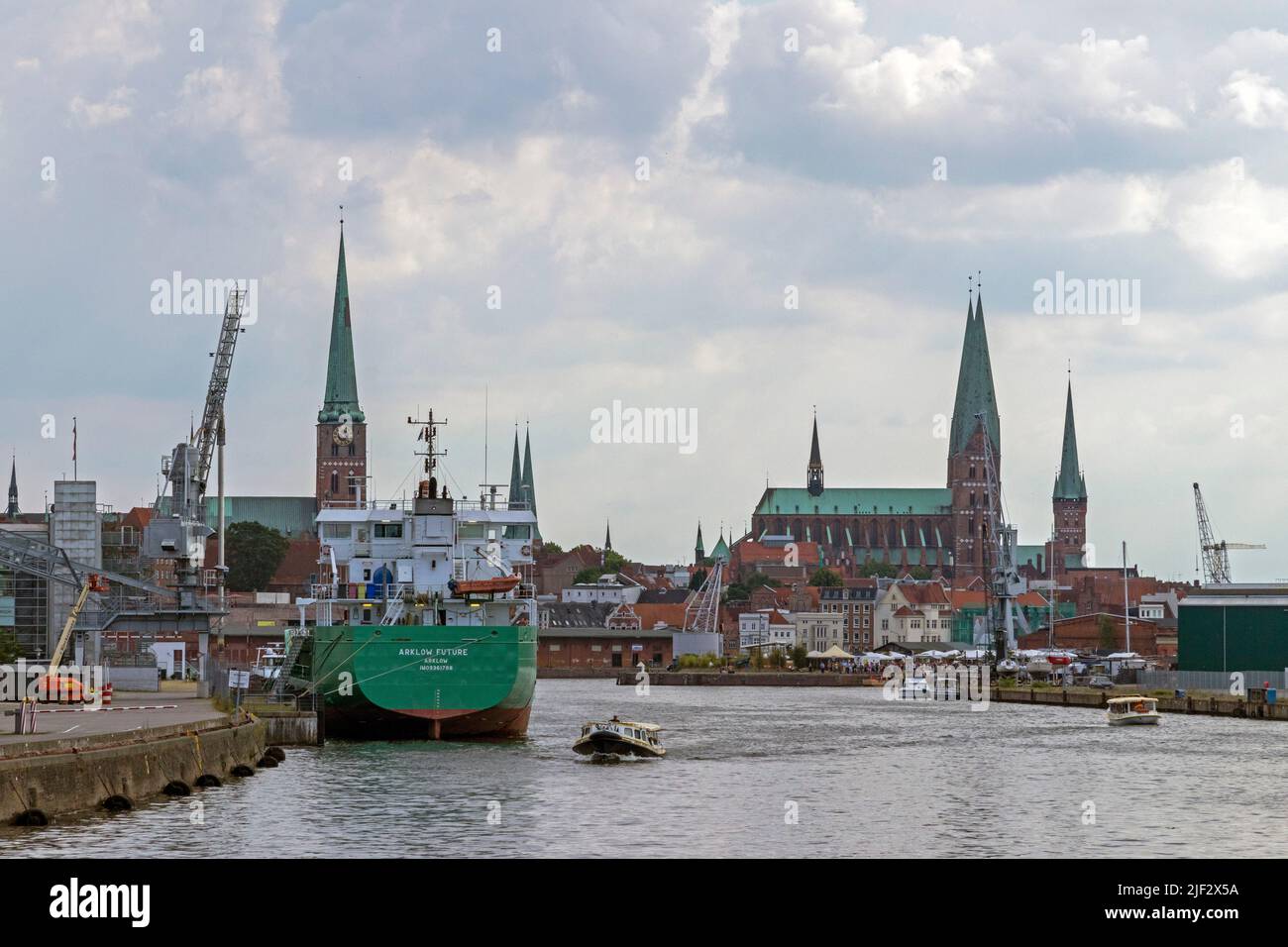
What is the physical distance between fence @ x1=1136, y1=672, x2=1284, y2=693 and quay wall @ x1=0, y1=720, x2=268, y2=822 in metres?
81.6

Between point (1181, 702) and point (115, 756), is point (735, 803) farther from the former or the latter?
point (1181, 702)

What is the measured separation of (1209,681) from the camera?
122 metres

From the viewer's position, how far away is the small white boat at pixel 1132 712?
91188mm

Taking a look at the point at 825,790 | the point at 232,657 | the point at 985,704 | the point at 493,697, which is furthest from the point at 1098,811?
the point at 232,657

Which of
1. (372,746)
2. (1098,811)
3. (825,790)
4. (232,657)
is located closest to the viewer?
(1098,811)

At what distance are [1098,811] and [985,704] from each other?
75.5 meters

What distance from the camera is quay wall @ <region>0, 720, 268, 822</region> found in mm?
35625

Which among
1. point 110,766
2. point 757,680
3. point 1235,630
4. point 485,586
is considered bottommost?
point 757,680

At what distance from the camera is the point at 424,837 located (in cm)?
3916

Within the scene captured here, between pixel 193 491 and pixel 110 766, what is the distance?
72294mm

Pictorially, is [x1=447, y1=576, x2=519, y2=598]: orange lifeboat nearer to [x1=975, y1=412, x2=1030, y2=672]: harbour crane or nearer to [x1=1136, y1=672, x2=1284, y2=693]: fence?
[x1=1136, y1=672, x2=1284, y2=693]: fence

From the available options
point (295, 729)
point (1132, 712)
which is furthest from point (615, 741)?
point (1132, 712)

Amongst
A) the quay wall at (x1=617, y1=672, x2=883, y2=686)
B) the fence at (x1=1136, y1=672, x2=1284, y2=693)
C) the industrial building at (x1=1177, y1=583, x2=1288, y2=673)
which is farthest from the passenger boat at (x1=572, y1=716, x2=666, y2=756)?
the quay wall at (x1=617, y1=672, x2=883, y2=686)
